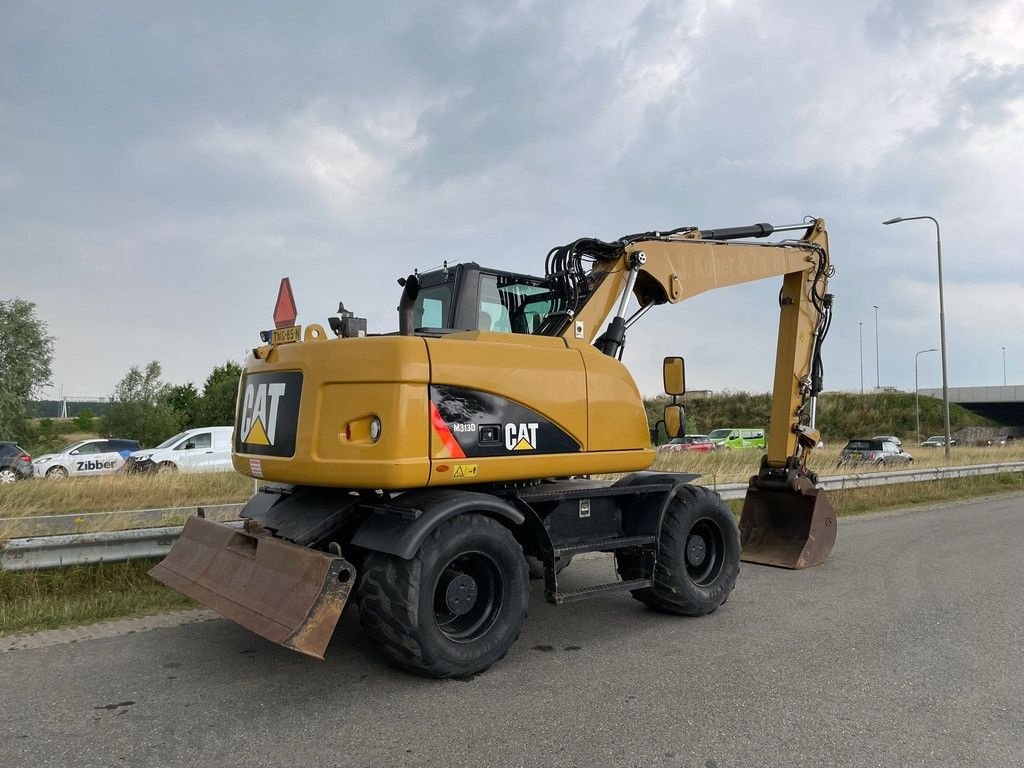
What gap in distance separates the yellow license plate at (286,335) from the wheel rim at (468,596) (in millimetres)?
1842

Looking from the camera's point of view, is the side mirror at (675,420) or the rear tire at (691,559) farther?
the side mirror at (675,420)

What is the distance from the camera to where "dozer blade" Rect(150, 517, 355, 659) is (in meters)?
4.22

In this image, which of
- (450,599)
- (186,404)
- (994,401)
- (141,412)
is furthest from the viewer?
(994,401)

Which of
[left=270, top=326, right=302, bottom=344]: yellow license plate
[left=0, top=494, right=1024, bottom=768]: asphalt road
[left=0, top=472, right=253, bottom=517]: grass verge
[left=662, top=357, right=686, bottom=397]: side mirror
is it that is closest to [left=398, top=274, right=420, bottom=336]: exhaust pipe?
[left=270, top=326, right=302, bottom=344]: yellow license plate

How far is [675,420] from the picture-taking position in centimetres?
646

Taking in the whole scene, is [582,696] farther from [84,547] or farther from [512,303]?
[84,547]

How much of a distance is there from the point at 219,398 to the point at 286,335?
148 feet

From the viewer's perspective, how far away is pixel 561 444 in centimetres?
535

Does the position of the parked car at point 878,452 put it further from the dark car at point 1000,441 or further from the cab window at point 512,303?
the cab window at point 512,303

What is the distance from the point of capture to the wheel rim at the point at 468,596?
4.78 meters

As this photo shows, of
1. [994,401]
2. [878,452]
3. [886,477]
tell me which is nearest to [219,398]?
[878,452]

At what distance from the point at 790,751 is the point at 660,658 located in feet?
4.88

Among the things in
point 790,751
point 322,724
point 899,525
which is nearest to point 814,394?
point 899,525

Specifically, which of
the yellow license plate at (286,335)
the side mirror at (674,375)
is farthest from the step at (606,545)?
the yellow license plate at (286,335)
